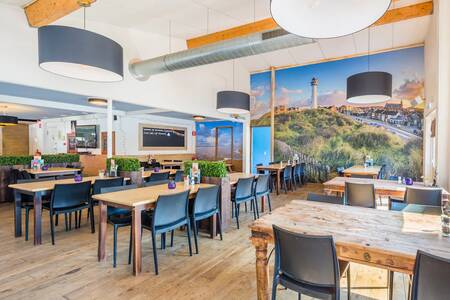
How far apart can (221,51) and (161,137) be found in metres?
6.29

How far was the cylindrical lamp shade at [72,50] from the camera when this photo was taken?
105 inches

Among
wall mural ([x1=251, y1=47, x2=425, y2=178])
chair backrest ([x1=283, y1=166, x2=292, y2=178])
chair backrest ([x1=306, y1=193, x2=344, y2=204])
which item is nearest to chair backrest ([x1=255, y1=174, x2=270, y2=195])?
chair backrest ([x1=306, y1=193, x2=344, y2=204])

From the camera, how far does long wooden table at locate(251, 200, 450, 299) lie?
148 centimetres

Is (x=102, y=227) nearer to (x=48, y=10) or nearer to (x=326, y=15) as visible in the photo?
(x=326, y=15)

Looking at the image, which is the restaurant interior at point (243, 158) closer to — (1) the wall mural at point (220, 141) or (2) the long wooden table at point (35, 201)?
(2) the long wooden table at point (35, 201)

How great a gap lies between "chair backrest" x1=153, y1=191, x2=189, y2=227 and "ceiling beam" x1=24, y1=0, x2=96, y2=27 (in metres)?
2.82

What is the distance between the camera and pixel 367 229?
71.8 inches

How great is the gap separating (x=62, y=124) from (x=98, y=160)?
3.97m

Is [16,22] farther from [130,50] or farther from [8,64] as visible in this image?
[130,50]

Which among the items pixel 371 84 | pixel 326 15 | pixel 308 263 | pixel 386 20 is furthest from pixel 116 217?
pixel 386 20

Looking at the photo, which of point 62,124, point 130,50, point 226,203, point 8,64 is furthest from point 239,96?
point 62,124

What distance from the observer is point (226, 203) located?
3881 mm

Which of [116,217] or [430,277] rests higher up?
[430,277]

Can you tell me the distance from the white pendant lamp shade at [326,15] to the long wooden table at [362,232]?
4.30 feet
